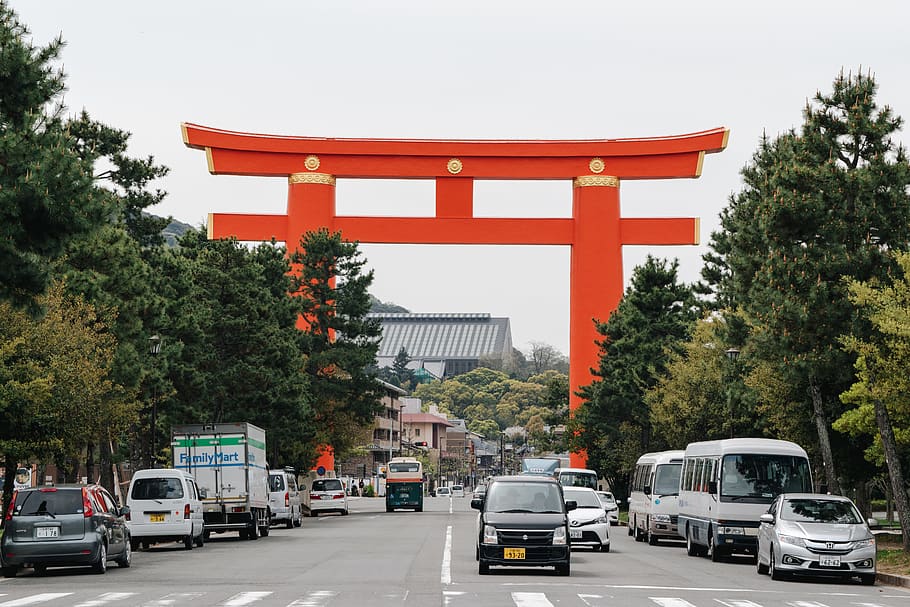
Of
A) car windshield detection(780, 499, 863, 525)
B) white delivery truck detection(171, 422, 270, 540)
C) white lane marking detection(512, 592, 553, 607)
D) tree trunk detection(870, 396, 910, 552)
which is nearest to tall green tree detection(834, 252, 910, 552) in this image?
tree trunk detection(870, 396, 910, 552)

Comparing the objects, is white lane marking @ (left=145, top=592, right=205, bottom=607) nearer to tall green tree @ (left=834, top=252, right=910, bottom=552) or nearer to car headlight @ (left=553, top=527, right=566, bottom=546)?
car headlight @ (left=553, top=527, right=566, bottom=546)

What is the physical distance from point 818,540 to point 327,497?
44.0m

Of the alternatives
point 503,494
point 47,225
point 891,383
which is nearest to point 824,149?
point 891,383

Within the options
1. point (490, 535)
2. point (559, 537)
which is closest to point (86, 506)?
point (490, 535)

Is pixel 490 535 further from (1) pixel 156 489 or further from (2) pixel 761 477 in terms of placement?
(1) pixel 156 489

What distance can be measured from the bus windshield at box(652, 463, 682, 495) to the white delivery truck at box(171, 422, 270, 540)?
11.6 meters

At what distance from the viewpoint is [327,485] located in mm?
65188

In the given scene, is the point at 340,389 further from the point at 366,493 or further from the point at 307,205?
the point at 366,493

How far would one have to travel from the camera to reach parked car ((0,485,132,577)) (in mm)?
→ 22172

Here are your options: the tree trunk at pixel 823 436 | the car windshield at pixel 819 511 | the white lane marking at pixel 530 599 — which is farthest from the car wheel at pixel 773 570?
the tree trunk at pixel 823 436

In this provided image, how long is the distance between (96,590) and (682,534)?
690 inches

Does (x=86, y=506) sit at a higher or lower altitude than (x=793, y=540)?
higher

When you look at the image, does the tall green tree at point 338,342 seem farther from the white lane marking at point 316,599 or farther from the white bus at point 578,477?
the white lane marking at point 316,599

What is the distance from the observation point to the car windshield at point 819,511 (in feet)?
77.0
